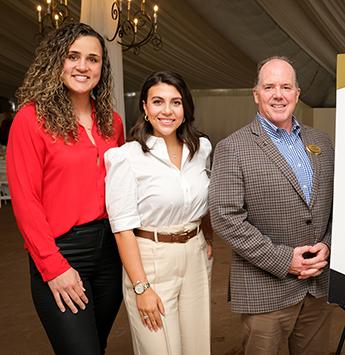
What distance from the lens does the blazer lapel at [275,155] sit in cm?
151

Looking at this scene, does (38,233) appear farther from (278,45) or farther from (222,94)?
(222,94)

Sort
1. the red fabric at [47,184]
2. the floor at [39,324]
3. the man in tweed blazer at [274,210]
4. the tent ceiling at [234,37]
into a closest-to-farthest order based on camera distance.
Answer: the red fabric at [47,184]
the man in tweed blazer at [274,210]
the floor at [39,324]
the tent ceiling at [234,37]

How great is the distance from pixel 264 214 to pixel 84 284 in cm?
60

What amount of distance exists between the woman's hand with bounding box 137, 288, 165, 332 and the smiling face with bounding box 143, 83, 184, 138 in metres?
0.50

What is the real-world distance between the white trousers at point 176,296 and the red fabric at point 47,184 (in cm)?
23

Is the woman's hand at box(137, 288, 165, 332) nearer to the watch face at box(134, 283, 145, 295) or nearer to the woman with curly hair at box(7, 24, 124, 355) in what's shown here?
the watch face at box(134, 283, 145, 295)

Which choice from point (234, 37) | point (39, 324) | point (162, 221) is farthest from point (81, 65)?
point (234, 37)

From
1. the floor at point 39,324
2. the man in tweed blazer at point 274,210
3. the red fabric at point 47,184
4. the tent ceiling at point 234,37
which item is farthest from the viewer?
the tent ceiling at point 234,37

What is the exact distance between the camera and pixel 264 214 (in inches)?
60.2

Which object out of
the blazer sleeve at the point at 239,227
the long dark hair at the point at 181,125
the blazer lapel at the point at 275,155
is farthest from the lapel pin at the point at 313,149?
the long dark hair at the point at 181,125

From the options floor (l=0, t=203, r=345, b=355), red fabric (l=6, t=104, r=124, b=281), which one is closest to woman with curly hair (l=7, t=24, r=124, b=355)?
red fabric (l=6, t=104, r=124, b=281)

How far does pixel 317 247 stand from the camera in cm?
154

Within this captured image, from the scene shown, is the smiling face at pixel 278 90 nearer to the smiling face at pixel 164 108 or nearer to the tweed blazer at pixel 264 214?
the tweed blazer at pixel 264 214

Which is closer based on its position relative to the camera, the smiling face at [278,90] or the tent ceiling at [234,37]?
the smiling face at [278,90]
